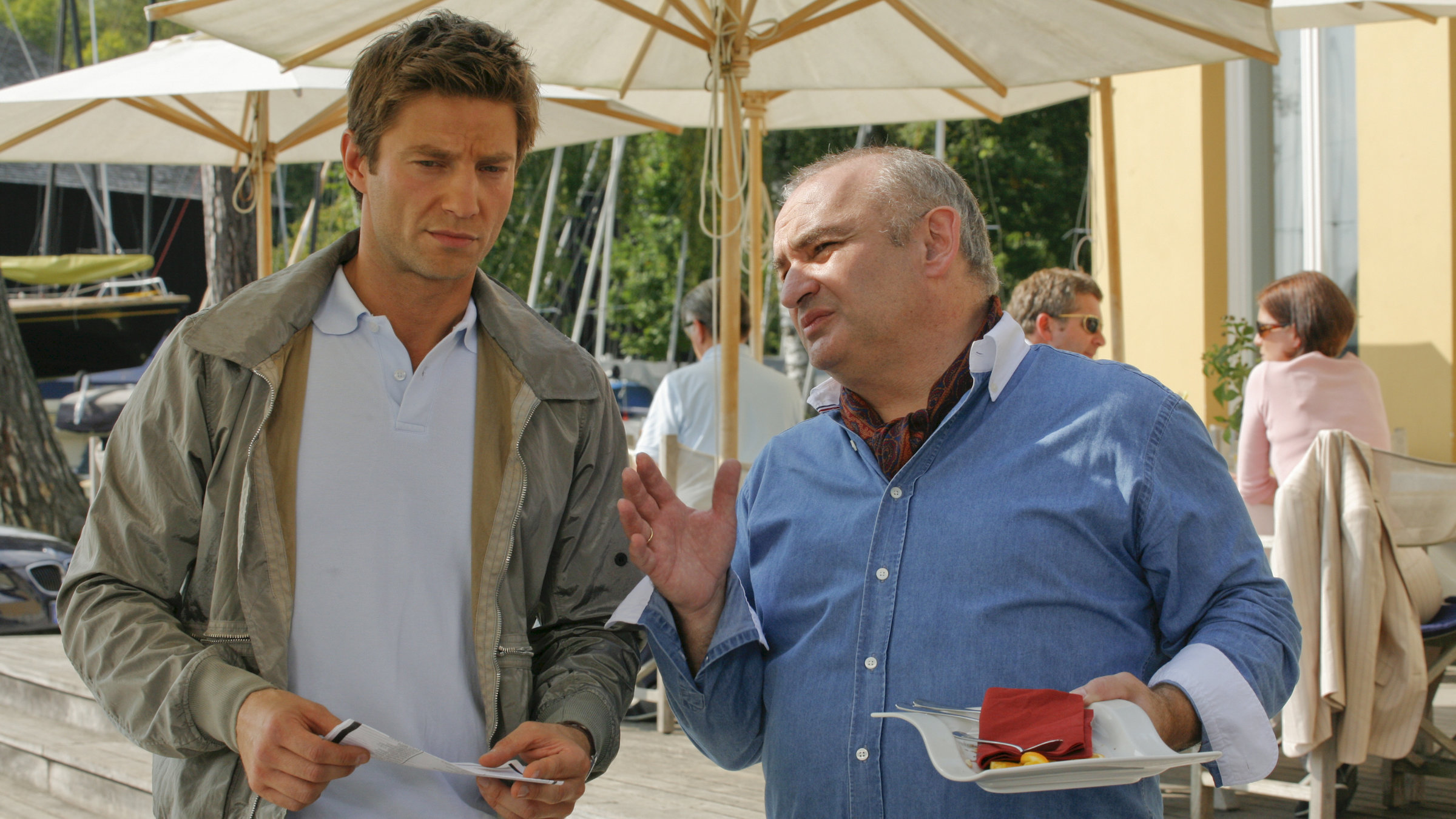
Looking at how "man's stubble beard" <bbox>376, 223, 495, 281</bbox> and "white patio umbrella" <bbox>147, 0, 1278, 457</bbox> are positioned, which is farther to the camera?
"white patio umbrella" <bbox>147, 0, 1278, 457</bbox>

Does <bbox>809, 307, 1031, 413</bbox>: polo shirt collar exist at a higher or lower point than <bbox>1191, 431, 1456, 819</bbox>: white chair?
higher

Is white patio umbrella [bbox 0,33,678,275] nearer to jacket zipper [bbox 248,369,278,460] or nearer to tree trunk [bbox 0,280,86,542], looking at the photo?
tree trunk [bbox 0,280,86,542]

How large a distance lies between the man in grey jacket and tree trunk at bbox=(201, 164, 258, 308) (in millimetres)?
12149

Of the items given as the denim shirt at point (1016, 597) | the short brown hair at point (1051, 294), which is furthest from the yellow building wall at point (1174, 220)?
the denim shirt at point (1016, 597)

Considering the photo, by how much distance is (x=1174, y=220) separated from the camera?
9242 millimetres

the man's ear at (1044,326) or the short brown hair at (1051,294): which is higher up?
the short brown hair at (1051,294)

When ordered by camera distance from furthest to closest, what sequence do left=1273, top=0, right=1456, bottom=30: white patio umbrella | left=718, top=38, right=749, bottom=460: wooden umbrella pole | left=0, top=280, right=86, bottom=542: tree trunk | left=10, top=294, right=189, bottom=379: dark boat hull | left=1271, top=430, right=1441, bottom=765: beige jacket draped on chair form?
left=10, top=294, right=189, bottom=379: dark boat hull
left=0, top=280, right=86, bottom=542: tree trunk
left=1273, top=0, right=1456, bottom=30: white patio umbrella
left=718, top=38, right=749, bottom=460: wooden umbrella pole
left=1271, top=430, right=1441, bottom=765: beige jacket draped on chair

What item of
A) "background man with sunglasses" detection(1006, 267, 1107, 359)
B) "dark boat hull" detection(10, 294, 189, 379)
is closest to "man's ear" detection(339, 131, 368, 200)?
"background man with sunglasses" detection(1006, 267, 1107, 359)

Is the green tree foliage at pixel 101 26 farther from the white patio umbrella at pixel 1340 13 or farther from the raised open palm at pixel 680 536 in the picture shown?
the raised open palm at pixel 680 536

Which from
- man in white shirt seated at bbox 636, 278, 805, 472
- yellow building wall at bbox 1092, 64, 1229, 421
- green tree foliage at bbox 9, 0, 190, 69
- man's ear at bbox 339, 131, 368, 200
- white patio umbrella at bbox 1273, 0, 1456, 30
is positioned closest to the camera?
man's ear at bbox 339, 131, 368, 200

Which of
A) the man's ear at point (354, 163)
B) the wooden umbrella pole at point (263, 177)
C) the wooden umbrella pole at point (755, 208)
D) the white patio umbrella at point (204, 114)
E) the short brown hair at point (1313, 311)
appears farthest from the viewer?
the wooden umbrella pole at point (263, 177)

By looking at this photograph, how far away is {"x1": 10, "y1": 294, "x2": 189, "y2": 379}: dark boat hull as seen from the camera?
20875mm

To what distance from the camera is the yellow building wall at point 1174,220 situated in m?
9.03

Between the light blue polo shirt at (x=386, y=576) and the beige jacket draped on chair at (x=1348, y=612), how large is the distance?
2.70 m
